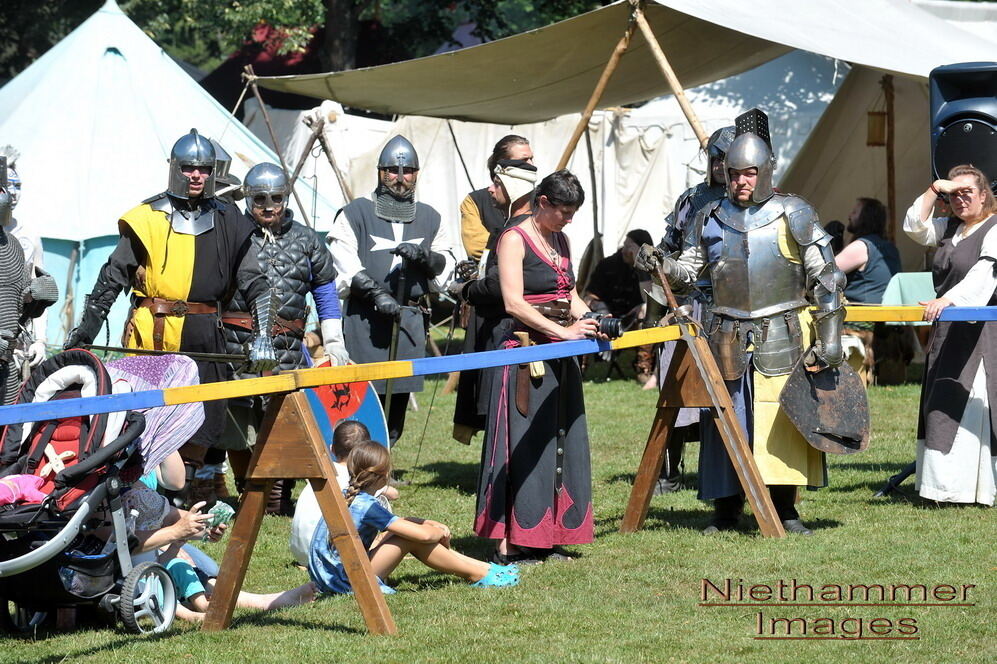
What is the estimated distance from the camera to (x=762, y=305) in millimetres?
5812

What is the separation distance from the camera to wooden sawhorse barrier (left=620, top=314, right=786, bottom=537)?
5656 millimetres

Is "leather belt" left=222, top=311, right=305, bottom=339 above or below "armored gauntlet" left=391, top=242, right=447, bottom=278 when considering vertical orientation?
below

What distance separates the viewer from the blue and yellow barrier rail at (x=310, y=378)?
12.7 ft

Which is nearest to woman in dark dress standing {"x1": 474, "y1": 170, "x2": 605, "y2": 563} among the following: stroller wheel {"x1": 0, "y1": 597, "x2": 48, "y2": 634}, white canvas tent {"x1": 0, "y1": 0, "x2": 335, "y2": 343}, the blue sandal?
the blue sandal

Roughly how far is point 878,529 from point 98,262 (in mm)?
7951

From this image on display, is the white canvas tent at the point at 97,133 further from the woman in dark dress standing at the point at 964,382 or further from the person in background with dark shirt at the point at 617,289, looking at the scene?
the woman in dark dress standing at the point at 964,382

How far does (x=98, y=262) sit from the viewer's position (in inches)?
475

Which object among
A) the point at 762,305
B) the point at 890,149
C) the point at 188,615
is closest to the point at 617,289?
the point at 890,149

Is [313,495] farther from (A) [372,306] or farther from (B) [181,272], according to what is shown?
(A) [372,306]

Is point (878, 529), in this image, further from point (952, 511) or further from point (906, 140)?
point (906, 140)

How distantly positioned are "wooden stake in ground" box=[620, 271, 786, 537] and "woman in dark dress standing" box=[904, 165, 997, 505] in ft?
3.29

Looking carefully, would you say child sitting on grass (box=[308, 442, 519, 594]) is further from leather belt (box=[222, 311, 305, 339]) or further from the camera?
leather belt (box=[222, 311, 305, 339])

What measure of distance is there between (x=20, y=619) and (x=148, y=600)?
46 centimetres

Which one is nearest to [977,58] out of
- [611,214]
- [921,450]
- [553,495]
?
[921,450]
